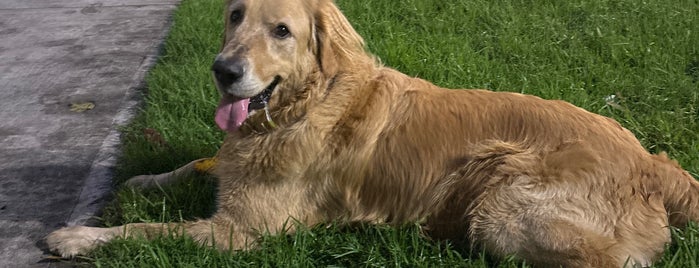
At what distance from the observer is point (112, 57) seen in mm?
6898

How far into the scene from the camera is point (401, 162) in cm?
391

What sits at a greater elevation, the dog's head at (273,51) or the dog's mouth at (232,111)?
the dog's head at (273,51)

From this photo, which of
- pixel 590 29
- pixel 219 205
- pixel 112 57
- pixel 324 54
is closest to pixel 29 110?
pixel 112 57

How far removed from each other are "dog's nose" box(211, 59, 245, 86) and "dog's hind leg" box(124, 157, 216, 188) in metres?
0.96

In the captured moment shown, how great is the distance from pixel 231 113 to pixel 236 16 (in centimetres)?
50

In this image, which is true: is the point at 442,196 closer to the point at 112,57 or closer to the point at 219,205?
the point at 219,205

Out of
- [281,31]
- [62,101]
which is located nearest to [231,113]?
[281,31]

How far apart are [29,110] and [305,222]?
9.12 feet

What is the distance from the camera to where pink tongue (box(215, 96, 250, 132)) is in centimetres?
374

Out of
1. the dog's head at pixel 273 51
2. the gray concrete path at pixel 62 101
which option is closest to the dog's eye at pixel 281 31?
the dog's head at pixel 273 51

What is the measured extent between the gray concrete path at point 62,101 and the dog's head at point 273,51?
127 cm

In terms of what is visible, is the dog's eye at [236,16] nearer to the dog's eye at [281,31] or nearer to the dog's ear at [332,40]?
the dog's eye at [281,31]

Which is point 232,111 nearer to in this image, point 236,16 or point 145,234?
point 236,16

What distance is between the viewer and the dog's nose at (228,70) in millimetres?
3537
